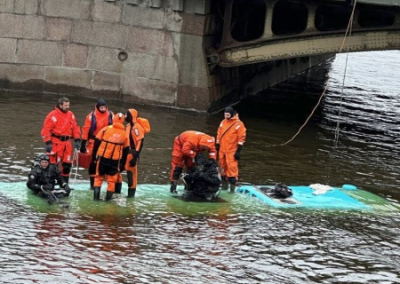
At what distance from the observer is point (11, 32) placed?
26188mm

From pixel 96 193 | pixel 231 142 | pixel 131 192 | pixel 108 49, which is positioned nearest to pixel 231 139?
pixel 231 142

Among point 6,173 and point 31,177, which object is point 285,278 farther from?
point 6,173

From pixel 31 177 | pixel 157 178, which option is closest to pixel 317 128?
pixel 157 178

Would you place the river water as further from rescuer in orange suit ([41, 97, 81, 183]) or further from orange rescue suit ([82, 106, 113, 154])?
orange rescue suit ([82, 106, 113, 154])

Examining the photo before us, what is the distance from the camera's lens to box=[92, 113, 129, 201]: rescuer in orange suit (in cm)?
1456

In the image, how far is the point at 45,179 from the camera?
14656 millimetres

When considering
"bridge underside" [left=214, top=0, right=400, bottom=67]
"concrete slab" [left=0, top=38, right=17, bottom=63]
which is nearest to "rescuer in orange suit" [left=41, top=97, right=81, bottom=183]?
"bridge underside" [left=214, top=0, right=400, bottom=67]

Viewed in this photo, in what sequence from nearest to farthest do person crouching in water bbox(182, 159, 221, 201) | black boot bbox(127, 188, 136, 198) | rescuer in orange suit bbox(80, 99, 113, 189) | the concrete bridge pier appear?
black boot bbox(127, 188, 136, 198) < person crouching in water bbox(182, 159, 221, 201) < rescuer in orange suit bbox(80, 99, 113, 189) < the concrete bridge pier

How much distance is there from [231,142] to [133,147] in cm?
228

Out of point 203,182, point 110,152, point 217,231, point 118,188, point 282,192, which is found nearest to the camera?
point 217,231

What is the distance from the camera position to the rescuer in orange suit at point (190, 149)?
1555 cm

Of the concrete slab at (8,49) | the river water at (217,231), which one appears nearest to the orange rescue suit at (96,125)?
the river water at (217,231)

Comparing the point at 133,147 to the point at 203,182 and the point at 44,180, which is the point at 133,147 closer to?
→ the point at 203,182

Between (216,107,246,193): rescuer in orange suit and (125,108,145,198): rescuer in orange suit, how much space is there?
1971mm
